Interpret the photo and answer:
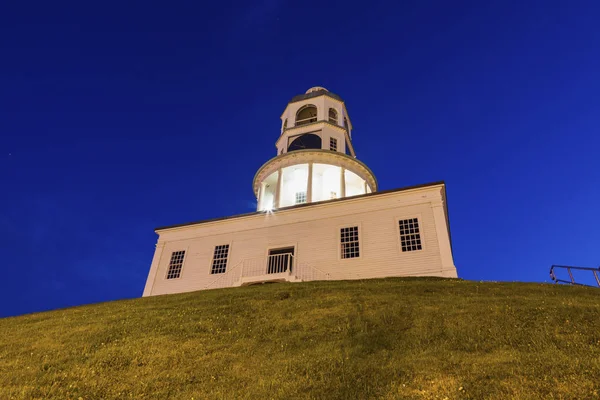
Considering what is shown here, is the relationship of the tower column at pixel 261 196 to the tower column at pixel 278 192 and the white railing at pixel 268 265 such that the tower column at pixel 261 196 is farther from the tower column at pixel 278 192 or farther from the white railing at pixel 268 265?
the white railing at pixel 268 265

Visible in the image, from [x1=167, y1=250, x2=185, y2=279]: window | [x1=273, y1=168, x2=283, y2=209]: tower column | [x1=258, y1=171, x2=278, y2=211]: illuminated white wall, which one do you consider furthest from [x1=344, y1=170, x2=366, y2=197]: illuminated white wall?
[x1=167, y1=250, x2=185, y2=279]: window

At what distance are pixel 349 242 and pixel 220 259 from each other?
8698 millimetres

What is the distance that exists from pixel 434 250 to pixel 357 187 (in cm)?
1338

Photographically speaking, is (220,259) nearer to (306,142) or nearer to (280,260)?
(280,260)

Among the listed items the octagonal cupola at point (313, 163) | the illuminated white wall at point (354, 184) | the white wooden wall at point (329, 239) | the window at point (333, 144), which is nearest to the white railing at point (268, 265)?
the white wooden wall at point (329, 239)

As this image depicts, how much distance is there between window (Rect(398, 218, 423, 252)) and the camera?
72.6 feet

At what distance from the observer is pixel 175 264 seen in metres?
27.7

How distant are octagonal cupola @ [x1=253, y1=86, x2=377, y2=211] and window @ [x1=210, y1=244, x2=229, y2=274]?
5.68m

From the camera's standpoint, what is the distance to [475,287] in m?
15.7

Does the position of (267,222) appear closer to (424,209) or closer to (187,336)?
(424,209)

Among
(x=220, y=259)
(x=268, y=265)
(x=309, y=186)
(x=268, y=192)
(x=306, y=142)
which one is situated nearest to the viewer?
(x=268, y=265)

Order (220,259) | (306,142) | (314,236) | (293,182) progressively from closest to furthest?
1. (314,236)
2. (220,259)
3. (293,182)
4. (306,142)

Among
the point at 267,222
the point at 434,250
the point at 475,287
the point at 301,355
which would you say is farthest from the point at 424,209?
the point at 301,355

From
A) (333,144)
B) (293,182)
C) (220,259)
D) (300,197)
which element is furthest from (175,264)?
(333,144)
